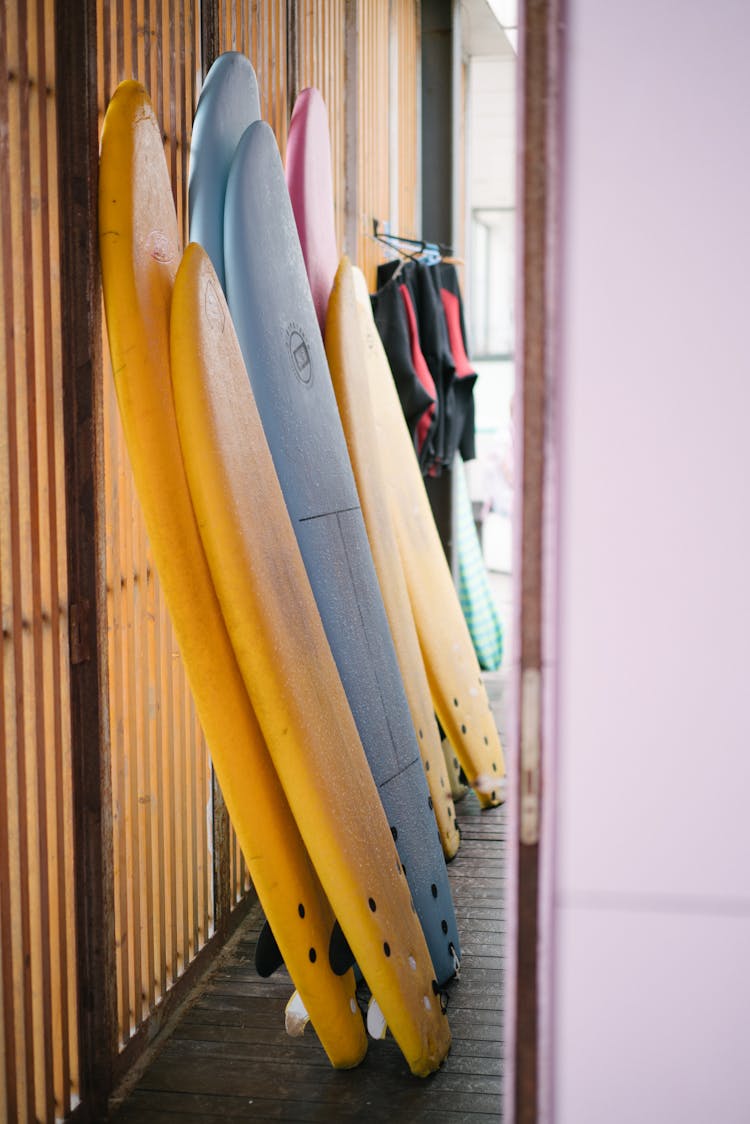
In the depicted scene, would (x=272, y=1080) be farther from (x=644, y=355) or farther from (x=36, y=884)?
(x=644, y=355)

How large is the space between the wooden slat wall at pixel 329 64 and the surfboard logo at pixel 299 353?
4.17 ft

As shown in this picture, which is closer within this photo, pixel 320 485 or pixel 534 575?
pixel 534 575

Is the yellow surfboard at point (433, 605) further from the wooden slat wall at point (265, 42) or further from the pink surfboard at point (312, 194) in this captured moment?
the wooden slat wall at point (265, 42)

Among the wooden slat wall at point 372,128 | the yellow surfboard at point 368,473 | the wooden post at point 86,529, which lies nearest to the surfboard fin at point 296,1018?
the wooden post at point 86,529

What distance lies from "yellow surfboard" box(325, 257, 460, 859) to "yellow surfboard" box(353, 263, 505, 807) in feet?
1.82

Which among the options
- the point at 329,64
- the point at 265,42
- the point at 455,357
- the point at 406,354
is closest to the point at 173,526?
the point at 265,42

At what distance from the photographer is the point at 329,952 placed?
2.13m

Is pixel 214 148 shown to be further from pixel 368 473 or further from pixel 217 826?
pixel 217 826

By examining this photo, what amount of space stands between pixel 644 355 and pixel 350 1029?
1.64 m

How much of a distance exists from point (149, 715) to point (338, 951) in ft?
1.95

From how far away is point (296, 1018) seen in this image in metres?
2.30

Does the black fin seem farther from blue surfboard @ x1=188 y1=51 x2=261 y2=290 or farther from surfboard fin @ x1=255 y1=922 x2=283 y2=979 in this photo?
blue surfboard @ x1=188 y1=51 x2=261 y2=290

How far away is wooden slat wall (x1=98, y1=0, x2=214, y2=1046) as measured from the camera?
6.92 feet

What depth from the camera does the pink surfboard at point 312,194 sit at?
2.92 meters
